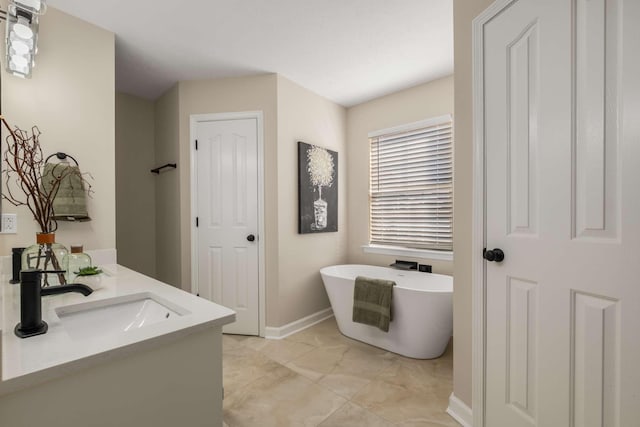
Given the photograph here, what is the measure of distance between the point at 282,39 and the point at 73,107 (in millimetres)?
1536

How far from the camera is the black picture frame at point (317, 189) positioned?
2951mm

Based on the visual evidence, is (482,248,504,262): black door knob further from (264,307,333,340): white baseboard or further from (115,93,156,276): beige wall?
(115,93,156,276): beige wall

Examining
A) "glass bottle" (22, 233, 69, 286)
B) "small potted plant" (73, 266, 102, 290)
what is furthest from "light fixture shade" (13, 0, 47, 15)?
"small potted plant" (73, 266, 102, 290)

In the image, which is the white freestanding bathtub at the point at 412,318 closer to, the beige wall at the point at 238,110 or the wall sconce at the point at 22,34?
the beige wall at the point at 238,110

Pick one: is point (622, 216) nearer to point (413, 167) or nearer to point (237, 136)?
point (413, 167)

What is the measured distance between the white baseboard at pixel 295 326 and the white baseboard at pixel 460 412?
1570 millimetres

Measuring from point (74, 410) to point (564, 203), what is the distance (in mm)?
1597

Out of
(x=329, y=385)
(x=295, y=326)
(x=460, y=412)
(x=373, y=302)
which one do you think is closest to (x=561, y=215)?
(x=460, y=412)

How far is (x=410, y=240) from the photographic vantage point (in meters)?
3.10

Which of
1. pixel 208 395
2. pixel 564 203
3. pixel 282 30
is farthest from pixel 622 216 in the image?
pixel 282 30

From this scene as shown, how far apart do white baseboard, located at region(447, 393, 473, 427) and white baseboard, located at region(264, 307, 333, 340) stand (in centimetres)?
157

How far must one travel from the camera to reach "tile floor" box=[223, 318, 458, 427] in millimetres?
1646

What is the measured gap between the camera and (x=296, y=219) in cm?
294

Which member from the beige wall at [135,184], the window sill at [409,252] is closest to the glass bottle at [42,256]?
the beige wall at [135,184]
